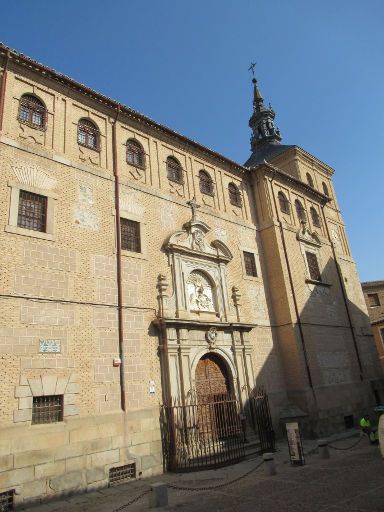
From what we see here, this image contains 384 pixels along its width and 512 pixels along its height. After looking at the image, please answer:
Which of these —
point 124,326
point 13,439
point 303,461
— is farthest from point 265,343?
point 13,439

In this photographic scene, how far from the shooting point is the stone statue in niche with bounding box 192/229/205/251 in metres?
15.0

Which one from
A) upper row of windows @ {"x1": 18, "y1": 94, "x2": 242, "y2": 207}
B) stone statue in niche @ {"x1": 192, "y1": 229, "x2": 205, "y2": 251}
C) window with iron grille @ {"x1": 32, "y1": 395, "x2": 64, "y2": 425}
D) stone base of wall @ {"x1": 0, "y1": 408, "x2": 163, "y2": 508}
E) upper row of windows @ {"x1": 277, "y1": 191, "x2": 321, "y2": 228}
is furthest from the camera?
upper row of windows @ {"x1": 277, "y1": 191, "x2": 321, "y2": 228}

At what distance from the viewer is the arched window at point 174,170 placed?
15680 millimetres

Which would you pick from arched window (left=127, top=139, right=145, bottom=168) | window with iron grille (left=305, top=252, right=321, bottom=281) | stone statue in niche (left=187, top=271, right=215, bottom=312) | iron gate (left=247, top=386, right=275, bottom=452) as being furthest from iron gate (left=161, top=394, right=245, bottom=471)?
window with iron grille (left=305, top=252, right=321, bottom=281)

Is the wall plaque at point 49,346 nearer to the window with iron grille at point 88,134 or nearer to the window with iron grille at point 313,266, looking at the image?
the window with iron grille at point 88,134

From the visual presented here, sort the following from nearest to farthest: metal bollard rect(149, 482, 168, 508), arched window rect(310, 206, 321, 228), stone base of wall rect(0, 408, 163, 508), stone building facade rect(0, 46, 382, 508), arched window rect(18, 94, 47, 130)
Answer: metal bollard rect(149, 482, 168, 508) → stone base of wall rect(0, 408, 163, 508) → stone building facade rect(0, 46, 382, 508) → arched window rect(18, 94, 47, 130) → arched window rect(310, 206, 321, 228)

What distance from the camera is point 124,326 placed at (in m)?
11.6

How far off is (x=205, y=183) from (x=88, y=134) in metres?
5.57

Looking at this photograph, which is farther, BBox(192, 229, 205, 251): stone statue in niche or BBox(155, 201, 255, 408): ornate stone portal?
BBox(192, 229, 205, 251): stone statue in niche

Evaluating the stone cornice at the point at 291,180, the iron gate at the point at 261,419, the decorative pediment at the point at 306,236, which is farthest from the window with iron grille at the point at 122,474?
the stone cornice at the point at 291,180

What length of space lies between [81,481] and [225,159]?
13.7 metres

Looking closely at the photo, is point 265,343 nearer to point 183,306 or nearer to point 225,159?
point 183,306

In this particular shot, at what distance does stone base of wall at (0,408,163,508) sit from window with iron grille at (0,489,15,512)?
11 centimetres

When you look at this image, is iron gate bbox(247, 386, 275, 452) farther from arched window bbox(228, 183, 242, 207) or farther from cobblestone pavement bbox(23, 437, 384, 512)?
arched window bbox(228, 183, 242, 207)
